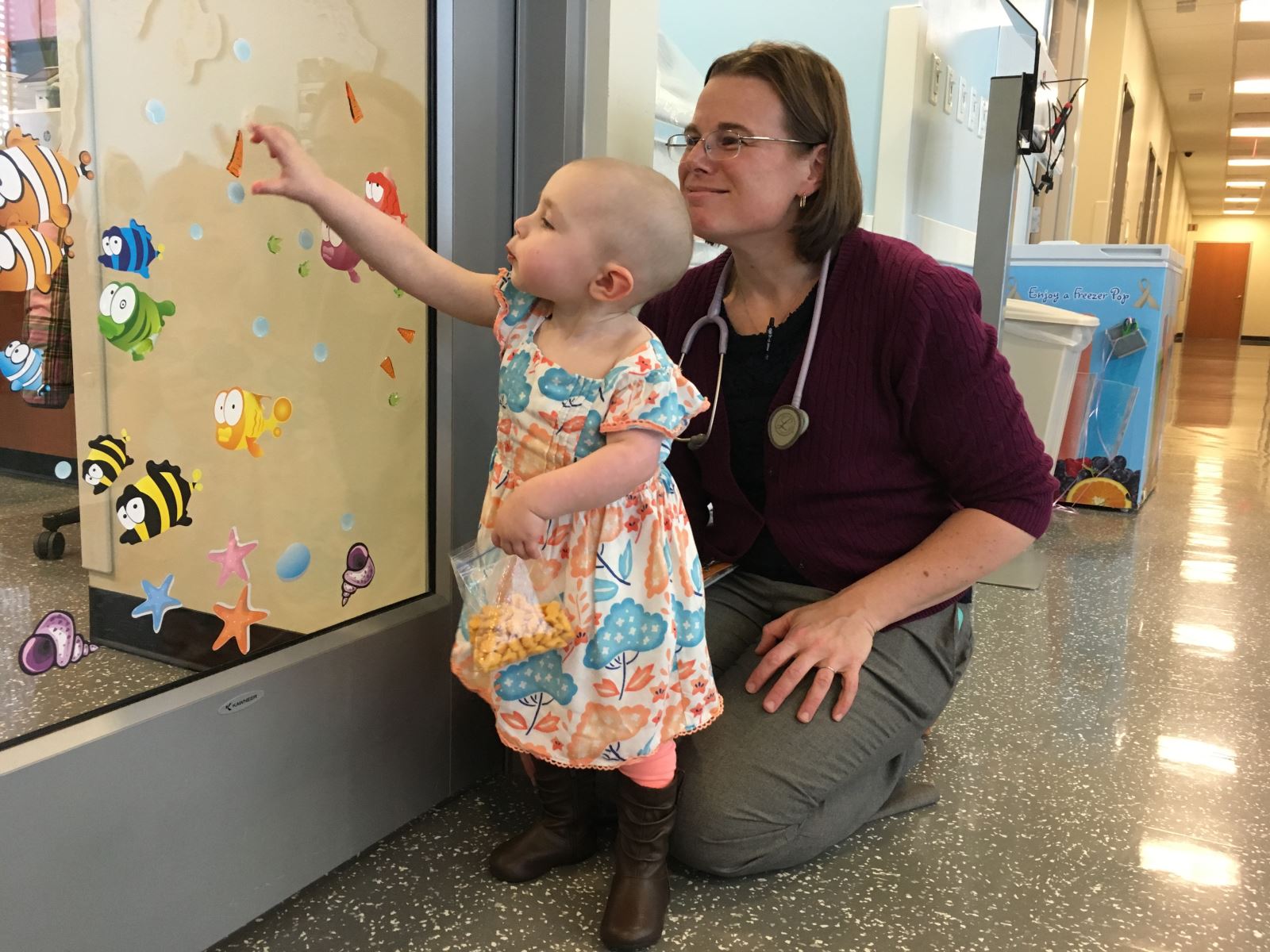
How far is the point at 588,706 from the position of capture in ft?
3.03

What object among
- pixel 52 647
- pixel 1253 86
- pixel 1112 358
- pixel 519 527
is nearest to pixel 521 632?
pixel 519 527

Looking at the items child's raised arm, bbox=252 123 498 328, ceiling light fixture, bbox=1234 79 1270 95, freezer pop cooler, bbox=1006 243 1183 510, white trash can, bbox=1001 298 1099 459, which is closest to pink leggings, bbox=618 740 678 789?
child's raised arm, bbox=252 123 498 328

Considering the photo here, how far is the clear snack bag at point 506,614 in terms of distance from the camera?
894mm

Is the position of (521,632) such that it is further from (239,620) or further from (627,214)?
(627,214)

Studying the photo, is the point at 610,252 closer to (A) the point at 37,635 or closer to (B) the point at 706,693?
(B) the point at 706,693

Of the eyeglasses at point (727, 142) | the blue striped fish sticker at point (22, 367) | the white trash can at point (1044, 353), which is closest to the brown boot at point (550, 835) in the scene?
the blue striped fish sticker at point (22, 367)

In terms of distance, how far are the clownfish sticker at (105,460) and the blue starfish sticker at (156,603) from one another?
3.8 inches

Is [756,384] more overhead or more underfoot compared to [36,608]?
more overhead

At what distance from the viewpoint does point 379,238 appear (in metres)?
0.90

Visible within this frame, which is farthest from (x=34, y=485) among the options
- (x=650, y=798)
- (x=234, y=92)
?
(x=650, y=798)

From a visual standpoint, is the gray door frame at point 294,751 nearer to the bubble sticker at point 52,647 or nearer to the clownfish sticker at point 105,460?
the bubble sticker at point 52,647

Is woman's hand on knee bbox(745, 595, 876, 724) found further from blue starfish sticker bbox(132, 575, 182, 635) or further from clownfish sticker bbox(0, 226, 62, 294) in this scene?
clownfish sticker bbox(0, 226, 62, 294)

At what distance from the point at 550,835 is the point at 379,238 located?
0.65 metres

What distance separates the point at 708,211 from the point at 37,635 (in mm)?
783
